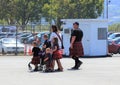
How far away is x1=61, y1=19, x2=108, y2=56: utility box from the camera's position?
2820 cm

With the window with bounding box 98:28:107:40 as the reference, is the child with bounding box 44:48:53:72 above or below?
below

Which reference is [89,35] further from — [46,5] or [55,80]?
[46,5]

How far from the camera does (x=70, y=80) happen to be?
14078 mm

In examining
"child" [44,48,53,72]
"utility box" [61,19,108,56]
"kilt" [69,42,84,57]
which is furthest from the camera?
"utility box" [61,19,108,56]

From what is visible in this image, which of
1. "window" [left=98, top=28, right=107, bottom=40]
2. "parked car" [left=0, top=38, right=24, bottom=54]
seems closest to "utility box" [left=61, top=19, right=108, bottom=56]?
"window" [left=98, top=28, right=107, bottom=40]

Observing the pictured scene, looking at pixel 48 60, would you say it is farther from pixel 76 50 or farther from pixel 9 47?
pixel 9 47

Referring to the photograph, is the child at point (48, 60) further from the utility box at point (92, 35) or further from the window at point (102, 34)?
the window at point (102, 34)

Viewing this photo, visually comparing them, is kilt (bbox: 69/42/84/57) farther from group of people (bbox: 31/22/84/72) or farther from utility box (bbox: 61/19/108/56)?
utility box (bbox: 61/19/108/56)

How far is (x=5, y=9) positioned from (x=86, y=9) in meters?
12.4

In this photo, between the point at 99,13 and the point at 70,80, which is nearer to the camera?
the point at 70,80

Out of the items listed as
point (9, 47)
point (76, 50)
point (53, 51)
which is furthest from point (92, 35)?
point (53, 51)

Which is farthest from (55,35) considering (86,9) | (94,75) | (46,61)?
(86,9)

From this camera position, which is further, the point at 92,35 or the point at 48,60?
the point at 92,35

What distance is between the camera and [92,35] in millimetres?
28297
